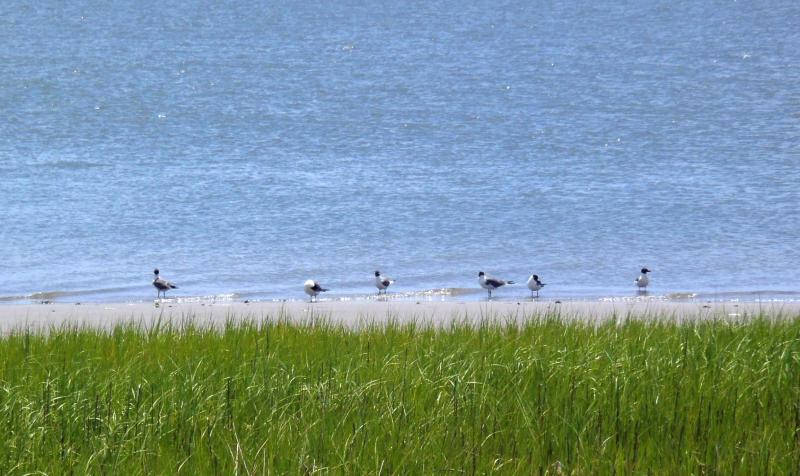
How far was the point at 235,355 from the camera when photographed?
24.6 ft

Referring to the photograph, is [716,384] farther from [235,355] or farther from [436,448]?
[235,355]

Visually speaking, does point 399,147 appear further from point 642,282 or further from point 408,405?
point 408,405

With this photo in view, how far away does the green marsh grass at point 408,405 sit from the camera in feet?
18.2

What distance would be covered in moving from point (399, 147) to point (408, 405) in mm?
26634

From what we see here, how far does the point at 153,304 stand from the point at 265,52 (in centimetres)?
3613

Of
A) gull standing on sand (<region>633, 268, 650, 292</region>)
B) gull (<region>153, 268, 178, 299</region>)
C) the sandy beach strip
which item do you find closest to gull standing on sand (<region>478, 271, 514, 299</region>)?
the sandy beach strip

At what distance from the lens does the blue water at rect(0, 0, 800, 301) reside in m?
19.9

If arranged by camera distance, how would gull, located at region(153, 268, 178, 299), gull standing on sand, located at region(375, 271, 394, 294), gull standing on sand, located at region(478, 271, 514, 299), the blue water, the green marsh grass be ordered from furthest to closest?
the blue water < gull standing on sand, located at region(375, 271, 394, 294) < gull standing on sand, located at region(478, 271, 514, 299) < gull, located at region(153, 268, 178, 299) < the green marsh grass

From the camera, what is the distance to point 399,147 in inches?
1288

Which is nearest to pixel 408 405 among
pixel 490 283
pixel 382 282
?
pixel 490 283

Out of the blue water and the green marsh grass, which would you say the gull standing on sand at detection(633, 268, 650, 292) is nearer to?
the blue water

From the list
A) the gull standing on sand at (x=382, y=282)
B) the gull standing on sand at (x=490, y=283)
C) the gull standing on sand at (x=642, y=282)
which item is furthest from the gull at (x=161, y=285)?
the gull standing on sand at (x=642, y=282)

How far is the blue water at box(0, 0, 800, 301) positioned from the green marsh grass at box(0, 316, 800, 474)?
9.39m

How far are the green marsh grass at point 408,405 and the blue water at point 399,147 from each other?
9.39 metres
